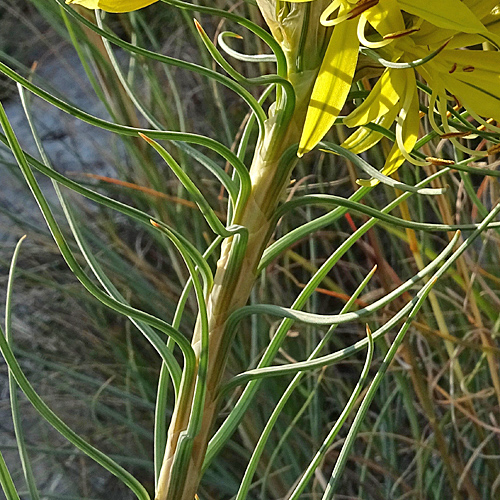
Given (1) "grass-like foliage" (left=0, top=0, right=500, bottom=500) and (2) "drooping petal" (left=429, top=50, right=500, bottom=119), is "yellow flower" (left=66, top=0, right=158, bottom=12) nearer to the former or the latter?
(1) "grass-like foliage" (left=0, top=0, right=500, bottom=500)

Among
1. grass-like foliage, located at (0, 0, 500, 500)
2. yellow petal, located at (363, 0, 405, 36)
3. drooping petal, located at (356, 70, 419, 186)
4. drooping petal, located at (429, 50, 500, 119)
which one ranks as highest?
yellow petal, located at (363, 0, 405, 36)

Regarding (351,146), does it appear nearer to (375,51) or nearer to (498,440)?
(375,51)

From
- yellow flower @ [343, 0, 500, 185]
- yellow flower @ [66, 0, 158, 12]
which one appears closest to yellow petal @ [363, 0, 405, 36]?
yellow flower @ [343, 0, 500, 185]

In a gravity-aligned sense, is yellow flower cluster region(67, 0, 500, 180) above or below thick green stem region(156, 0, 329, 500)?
above

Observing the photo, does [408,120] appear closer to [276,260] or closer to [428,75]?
[428,75]

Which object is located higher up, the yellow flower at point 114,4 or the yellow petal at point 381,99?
the yellow flower at point 114,4

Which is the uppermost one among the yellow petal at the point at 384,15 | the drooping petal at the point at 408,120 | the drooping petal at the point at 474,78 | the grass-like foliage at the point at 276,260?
the yellow petal at the point at 384,15

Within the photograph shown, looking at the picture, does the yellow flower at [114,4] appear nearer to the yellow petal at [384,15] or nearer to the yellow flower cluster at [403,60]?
the yellow flower cluster at [403,60]

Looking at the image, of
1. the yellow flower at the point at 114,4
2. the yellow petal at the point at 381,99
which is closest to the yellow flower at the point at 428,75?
the yellow petal at the point at 381,99
